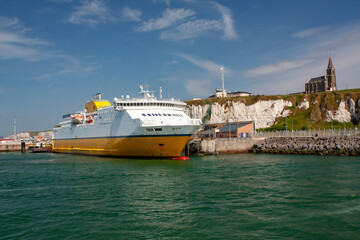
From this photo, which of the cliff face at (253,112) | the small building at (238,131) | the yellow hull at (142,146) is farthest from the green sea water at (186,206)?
the cliff face at (253,112)

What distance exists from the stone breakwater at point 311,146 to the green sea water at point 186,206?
14246 millimetres

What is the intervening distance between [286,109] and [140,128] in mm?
56831

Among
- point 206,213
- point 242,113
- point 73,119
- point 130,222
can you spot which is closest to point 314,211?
point 206,213

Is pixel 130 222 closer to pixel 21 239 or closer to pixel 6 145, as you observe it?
pixel 21 239

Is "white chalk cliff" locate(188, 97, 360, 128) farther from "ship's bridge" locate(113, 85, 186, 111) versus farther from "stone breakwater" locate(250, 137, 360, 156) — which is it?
"ship's bridge" locate(113, 85, 186, 111)

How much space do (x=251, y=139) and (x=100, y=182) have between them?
31.9 metres

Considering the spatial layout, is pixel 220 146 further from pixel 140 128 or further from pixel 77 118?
pixel 77 118

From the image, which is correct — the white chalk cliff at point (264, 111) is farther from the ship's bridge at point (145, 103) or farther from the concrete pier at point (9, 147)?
the concrete pier at point (9, 147)

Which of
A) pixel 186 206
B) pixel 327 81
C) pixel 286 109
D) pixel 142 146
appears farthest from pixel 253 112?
pixel 186 206

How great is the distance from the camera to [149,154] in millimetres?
33000

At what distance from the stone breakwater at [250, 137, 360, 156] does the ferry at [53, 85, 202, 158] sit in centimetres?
1565

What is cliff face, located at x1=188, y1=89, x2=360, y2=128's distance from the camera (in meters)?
71.4

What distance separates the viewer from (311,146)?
134 ft

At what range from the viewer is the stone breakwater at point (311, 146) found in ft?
122
